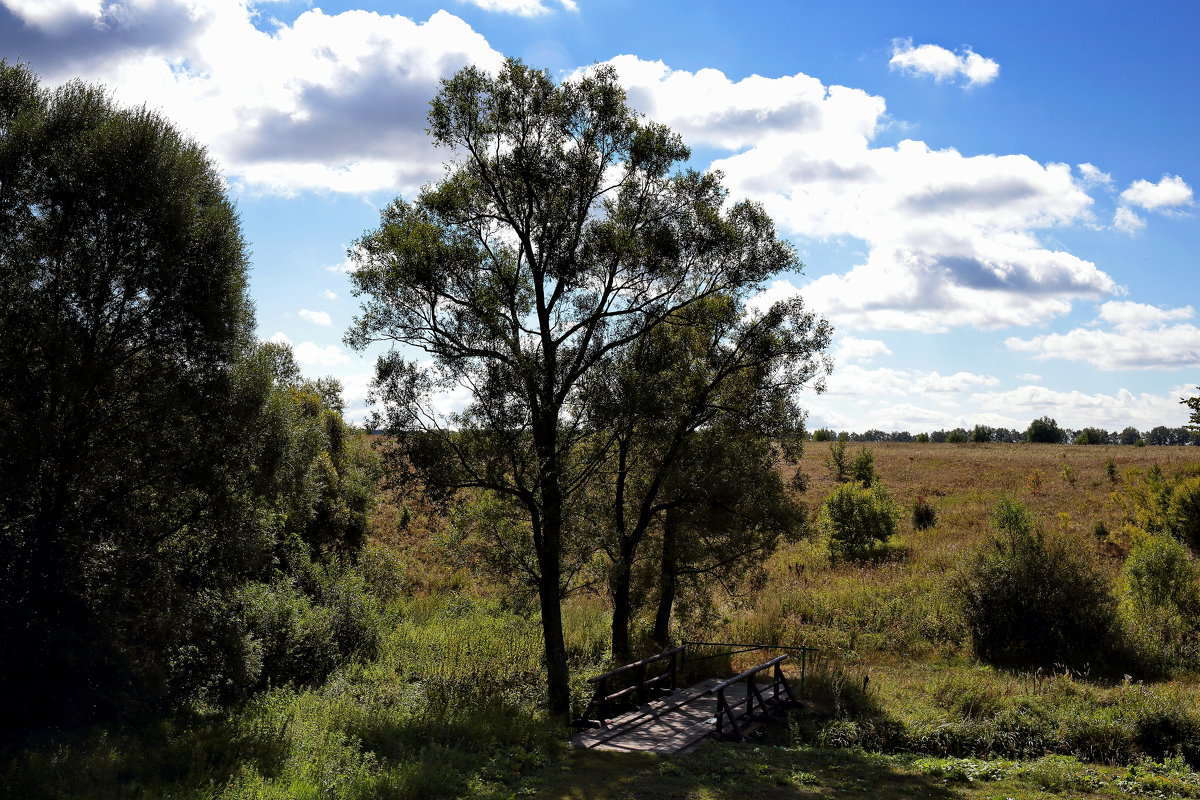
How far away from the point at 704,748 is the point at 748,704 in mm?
2373

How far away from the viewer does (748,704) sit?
49.2ft

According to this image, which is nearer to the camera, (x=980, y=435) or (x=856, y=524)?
(x=856, y=524)

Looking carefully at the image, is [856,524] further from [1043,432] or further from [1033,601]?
[1043,432]

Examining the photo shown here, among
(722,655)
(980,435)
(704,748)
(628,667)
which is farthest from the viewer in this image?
(980,435)

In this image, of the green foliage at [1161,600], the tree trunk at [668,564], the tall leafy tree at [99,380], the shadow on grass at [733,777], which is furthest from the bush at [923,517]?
the tall leafy tree at [99,380]

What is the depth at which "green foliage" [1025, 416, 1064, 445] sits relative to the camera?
348 ft

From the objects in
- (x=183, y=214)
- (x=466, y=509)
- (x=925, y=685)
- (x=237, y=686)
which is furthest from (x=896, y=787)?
(x=183, y=214)

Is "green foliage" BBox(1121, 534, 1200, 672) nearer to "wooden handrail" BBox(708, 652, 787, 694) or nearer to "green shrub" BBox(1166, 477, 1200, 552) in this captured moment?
"green shrub" BBox(1166, 477, 1200, 552)

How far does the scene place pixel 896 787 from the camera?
10.8 meters

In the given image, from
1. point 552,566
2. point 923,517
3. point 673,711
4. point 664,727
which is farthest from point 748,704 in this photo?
point 923,517

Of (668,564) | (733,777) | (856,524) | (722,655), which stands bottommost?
(722,655)

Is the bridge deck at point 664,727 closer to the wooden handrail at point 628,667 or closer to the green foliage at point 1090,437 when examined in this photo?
the wooden handrail at point 628,667

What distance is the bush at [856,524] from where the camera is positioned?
31.4 metres

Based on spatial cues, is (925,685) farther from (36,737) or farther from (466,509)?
(36,737)
